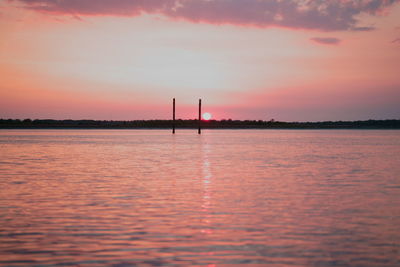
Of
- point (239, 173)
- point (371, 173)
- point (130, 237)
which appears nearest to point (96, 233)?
point (130, 237)

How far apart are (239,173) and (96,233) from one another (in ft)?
58.9

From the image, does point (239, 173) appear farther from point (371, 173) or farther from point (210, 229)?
point (210, 229)

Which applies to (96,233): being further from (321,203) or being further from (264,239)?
(321,203)

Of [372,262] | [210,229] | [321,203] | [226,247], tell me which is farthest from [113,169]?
[372,262]

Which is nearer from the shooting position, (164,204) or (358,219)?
(358,219)

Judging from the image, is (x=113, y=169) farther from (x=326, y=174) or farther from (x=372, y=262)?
(x=372, y=262)

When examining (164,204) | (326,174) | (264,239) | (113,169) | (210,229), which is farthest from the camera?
(113,169)

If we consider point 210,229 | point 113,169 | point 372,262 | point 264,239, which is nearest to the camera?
point 372,262

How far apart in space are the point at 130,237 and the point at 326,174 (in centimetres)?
1945

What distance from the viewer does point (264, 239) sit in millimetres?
12602

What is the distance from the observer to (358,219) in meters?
15.4

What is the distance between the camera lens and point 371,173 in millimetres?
30688

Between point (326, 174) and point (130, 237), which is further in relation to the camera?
point (326, 174)

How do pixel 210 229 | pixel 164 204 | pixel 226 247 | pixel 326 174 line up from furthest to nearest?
1. pixel 326 174
2. pixel 164 204
3. pixel 210 229
4. pixel 226 247
